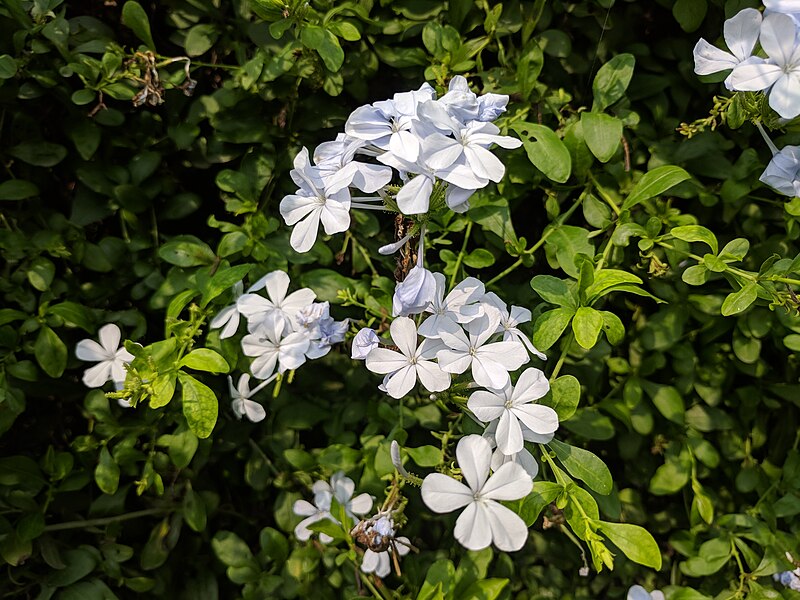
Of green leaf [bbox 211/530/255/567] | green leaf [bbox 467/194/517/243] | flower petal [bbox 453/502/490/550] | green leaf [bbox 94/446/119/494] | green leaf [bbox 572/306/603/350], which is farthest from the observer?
green leaf [bbox 211/530/255/567]

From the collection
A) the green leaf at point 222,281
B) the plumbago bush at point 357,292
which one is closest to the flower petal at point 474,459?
the plumbago bush at point 357,292

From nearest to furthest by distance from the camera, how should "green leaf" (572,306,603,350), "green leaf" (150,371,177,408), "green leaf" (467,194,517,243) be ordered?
"green leaf" (572,306,603,350), "green leaf" (150,371,177,408), "green leaf" (467,194,517,243)

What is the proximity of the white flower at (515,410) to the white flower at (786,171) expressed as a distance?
453mm

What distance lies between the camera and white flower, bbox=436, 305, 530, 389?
74cm

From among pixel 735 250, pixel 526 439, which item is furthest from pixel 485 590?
pixel 735 250

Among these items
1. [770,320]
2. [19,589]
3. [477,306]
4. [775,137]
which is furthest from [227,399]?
[775,137]

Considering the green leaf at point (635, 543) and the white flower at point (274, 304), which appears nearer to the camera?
the green leaf at point (635, 543)

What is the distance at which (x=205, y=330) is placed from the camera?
1118mm

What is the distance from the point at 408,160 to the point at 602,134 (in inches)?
15.1

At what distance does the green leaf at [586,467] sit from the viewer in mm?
797

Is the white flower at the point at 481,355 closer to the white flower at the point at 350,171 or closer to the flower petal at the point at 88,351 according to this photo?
the white flower at the point at 350,171

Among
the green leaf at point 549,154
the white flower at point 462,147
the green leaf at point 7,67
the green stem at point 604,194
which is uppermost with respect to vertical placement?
the white flower at point 462,147

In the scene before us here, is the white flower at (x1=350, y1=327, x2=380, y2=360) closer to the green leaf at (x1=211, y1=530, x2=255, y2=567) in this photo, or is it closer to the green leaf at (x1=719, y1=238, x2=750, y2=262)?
the green leaf at (x1=719, y1=238, x2=750, y2=262)

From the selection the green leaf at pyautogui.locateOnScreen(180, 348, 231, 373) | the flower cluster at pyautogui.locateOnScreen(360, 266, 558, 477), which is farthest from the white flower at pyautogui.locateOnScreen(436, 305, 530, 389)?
the green leaf at pyautogui.locateOnScreen(180, 348, 231, 373)
